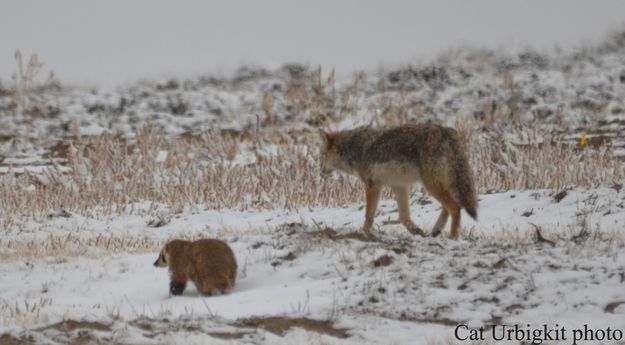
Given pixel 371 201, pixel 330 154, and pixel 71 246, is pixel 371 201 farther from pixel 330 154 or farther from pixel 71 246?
pixel 71 246

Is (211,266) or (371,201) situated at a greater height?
(371,201)

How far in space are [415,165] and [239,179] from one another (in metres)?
6.69

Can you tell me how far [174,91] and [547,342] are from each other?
2881 cm

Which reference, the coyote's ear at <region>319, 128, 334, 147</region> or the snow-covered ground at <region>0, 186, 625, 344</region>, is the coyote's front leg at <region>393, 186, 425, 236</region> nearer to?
the snow-covered ground at <region>0, 186, 625, 344</region>

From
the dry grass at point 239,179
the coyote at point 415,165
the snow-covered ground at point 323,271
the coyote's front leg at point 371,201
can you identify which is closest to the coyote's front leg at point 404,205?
the coyote at point 415,165

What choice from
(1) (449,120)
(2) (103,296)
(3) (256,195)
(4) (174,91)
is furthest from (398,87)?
(2) (103,296)

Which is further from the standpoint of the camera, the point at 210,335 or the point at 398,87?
the point at 398,87

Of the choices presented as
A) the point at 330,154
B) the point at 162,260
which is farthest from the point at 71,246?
the point at 330,154

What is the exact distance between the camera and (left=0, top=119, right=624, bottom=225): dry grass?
45.6ft

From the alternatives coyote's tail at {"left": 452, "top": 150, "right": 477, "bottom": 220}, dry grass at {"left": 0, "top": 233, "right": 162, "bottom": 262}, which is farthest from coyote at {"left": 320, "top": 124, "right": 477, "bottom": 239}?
dry grass at {"left": 0, "top": 233, "right": 162, "bottom": 262}

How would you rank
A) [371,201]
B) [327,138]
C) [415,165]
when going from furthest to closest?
[327,138], [371,201], [415,165]

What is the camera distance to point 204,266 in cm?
715

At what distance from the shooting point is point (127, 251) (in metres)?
9.71

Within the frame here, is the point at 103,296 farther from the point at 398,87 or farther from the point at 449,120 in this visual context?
the point at 398,87
